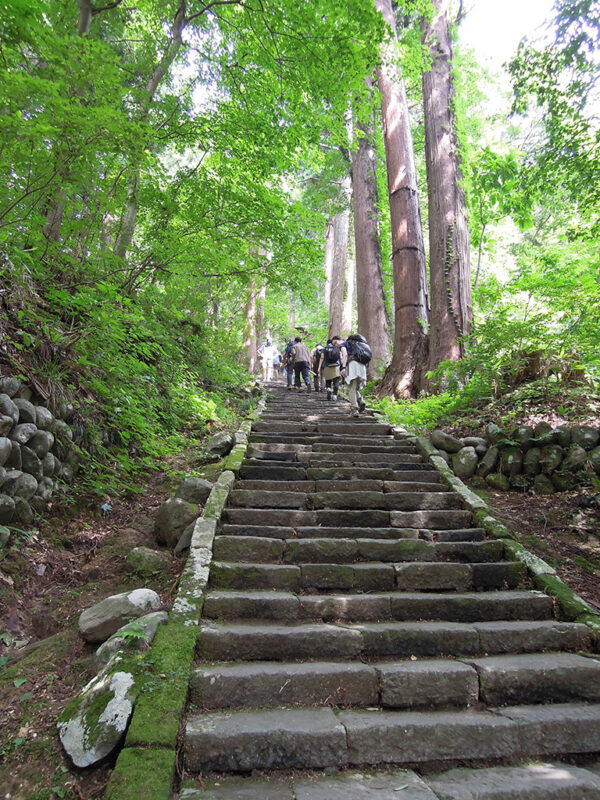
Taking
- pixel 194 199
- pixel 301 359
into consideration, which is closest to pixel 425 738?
pixel 194 199

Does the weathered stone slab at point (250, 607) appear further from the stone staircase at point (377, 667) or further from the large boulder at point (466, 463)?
the large boulder at point (466, 463)

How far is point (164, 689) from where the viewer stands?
8.07 ft

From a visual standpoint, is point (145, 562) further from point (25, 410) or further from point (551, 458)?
point (551, 458)

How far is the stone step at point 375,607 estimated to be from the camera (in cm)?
325

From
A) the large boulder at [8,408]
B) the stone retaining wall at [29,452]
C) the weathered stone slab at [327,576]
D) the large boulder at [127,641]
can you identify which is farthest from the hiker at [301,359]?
the large boulder at [127,641]

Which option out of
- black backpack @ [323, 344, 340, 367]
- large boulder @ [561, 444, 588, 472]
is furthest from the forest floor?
black backpack @ [323, 344, 340, 367]

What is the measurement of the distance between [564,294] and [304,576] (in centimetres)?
533

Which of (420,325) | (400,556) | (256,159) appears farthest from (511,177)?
(400,556)

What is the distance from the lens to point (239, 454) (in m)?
5.73

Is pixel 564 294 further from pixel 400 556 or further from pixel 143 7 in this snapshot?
pixel 143 7

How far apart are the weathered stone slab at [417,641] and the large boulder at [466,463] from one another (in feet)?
9.47

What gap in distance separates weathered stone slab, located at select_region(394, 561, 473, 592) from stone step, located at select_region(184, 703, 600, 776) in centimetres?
110

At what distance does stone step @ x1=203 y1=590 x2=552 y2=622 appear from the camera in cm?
325

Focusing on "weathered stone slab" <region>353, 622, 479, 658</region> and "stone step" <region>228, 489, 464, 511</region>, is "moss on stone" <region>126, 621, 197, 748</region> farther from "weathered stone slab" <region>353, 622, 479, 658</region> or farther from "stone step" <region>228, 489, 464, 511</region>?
"stone step" <region>228, 489, 464, 511</region>
